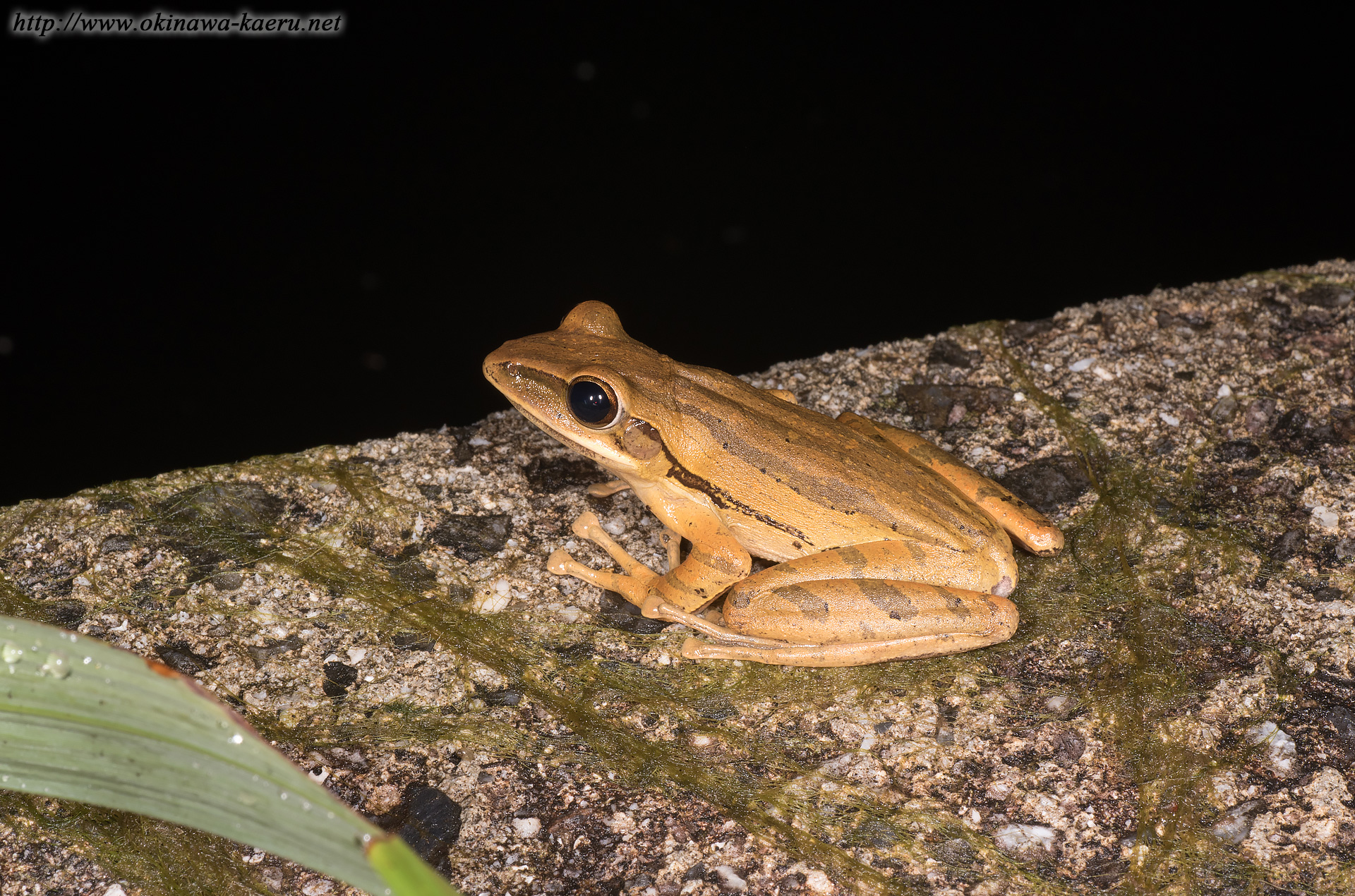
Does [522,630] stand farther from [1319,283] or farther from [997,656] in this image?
[1319,283]

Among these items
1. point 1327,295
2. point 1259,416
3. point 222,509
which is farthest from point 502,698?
point 1327,295

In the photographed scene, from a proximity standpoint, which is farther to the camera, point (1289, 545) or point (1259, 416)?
point (1259, 416)

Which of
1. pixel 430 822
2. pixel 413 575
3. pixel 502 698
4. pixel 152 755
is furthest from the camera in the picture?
pixel 413 575

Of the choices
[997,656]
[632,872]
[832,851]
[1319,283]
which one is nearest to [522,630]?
[632,872]

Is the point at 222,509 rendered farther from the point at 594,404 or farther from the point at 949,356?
the point at 949,356

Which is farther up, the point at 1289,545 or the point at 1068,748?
the point at 1289,545

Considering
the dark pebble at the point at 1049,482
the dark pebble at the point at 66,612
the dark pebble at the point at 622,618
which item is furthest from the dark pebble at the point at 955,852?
the dark pebble at the point at 66,612

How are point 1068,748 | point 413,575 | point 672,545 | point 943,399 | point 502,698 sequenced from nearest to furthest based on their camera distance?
1. point 1068,748
2. point 502,698
3. point 413,575
4. point 672,545
5. point 943,399
